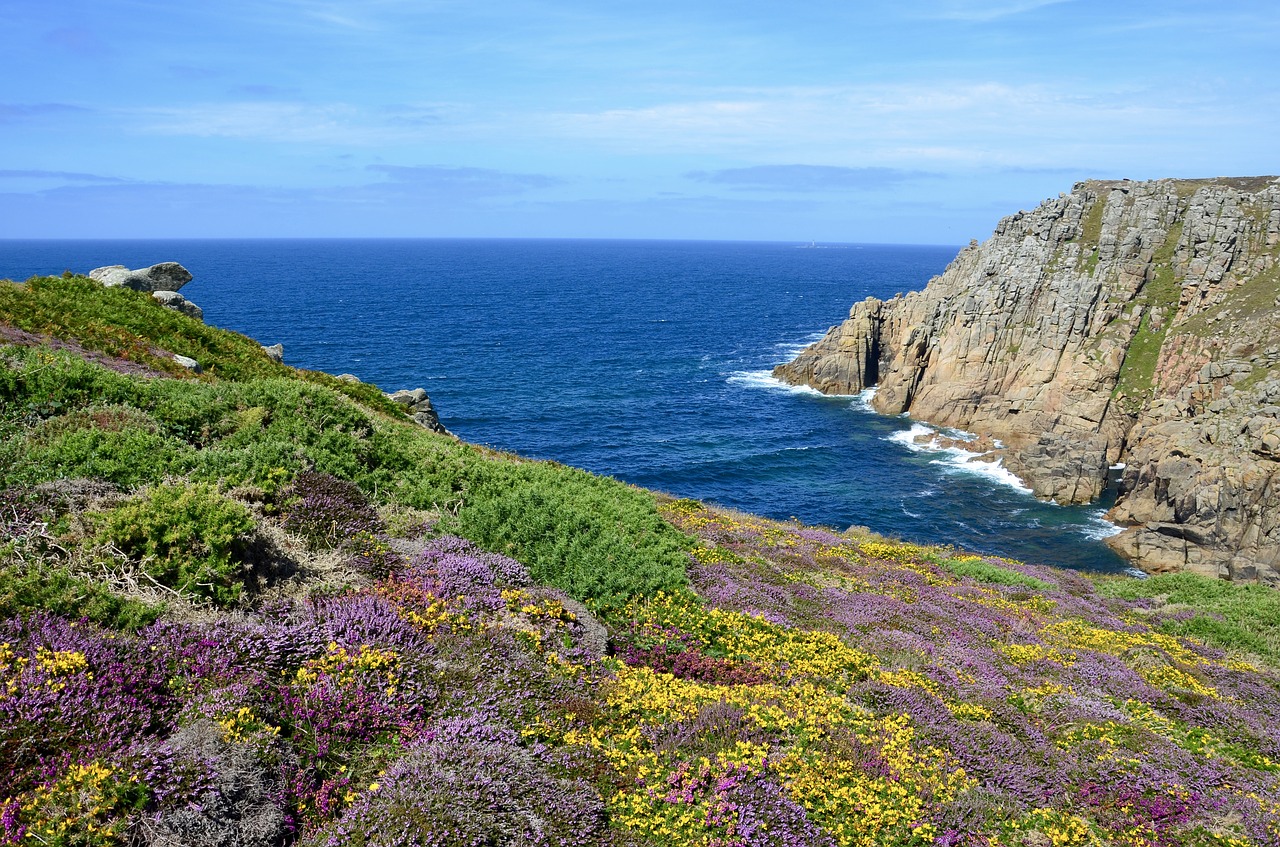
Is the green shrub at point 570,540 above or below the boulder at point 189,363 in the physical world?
below

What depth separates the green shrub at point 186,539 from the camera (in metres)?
8.59

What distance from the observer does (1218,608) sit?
24703 millimetres

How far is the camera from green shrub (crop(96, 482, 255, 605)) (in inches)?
338

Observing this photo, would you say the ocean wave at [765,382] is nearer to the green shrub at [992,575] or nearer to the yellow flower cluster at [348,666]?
the green shrub at [992,575]

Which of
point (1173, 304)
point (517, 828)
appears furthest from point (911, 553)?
point (1173, 304)

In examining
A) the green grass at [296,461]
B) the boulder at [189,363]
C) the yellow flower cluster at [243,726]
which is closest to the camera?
the yellow flower cluster at [243,726]

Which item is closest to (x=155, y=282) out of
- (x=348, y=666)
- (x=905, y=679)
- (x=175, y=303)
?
(x=175, y=303)

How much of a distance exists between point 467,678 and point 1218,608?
1067 inches

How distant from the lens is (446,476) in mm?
15781

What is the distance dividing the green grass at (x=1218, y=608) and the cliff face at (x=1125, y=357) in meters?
20.2

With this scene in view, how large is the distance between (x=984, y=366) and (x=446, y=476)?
247ft

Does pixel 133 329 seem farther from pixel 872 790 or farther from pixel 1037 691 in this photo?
pixel 1037 691

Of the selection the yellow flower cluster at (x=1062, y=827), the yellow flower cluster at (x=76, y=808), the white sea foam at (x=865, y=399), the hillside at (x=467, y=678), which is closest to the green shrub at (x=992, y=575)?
the hillside at (x=467, y=678)

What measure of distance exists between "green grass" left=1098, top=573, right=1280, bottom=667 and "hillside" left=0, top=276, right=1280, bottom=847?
444 cm
